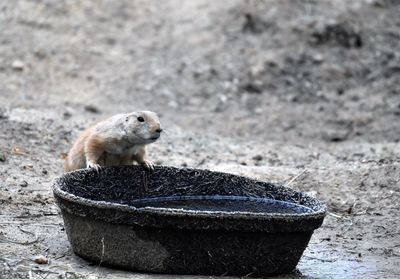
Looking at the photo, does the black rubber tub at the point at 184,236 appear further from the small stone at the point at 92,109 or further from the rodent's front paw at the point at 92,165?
the small stone at the point at 92,109

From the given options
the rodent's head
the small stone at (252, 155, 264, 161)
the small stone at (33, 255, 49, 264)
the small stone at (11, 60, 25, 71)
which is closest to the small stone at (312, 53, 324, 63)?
the small stone at (252, 155, 264, 161)

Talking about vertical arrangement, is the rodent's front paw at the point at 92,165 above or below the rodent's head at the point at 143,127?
below

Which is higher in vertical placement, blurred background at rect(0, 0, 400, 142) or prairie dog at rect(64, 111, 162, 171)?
prairie dog at rect(64, 111, 162, 171)

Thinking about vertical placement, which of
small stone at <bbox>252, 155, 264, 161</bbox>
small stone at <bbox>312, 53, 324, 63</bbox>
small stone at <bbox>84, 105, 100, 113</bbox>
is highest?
small stone at <bbox>312, 53, 324, 63</bbox>

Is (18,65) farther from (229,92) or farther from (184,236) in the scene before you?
(184,236)

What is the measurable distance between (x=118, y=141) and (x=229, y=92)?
5.93m

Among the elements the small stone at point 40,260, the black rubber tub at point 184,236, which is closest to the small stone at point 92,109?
the black rubber tub at point 184,236

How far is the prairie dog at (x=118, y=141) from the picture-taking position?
6516 millimetres

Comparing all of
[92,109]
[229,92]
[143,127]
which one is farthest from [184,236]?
[229,92]

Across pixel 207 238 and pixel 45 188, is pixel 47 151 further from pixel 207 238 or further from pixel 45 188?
pixel 207 238

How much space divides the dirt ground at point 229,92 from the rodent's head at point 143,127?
916mm

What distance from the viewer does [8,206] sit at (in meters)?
6.84

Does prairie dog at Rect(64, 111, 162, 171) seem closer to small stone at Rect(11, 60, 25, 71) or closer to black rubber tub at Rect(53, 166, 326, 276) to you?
black rubber tub at Rect(53, 166, 326, 276)

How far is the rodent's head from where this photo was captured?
643 centimetres
